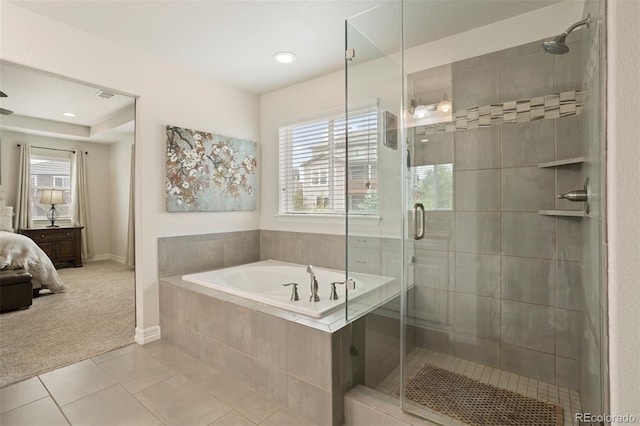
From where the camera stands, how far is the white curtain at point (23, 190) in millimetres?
4820

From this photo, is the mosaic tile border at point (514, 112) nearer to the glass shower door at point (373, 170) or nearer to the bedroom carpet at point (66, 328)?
the glass shower door at point (373, 170)

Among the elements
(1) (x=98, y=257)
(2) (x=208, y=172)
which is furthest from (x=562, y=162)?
(1) (x=98, y=257)

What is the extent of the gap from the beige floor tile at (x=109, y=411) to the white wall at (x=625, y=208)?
2.04 meters

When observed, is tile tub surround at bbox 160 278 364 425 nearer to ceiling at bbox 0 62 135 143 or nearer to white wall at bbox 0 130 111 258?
ceiling at bbox 0 62 135 143

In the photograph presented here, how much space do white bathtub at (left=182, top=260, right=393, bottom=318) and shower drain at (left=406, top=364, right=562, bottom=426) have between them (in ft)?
2.04

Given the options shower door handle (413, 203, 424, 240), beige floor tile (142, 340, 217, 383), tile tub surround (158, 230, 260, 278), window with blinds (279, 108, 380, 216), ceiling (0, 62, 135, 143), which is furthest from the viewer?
ceiling (0, 62, 135, 143)

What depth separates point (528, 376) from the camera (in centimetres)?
207

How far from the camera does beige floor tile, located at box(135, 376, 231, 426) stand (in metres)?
1.73

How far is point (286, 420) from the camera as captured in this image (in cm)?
172

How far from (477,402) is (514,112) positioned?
6.10ft

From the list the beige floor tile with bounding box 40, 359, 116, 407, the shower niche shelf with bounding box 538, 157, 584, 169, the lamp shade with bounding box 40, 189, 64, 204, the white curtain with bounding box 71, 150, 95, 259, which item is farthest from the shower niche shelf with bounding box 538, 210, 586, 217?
the white curtain with bounding box 71, 150, 95, 259

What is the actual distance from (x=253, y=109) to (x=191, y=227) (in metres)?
1.57

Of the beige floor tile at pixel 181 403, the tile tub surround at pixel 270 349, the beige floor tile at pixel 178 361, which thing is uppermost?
the tile tub surround at pixel 270 349

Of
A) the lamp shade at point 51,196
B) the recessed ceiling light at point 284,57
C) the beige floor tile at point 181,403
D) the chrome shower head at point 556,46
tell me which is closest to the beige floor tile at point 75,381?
the beige floor tile at point 181,403
